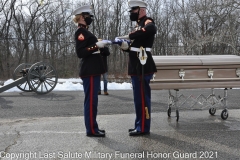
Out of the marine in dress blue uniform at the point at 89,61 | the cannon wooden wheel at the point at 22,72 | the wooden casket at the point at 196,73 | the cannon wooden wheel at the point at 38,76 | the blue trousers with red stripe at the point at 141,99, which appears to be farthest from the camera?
the cannon wooden wheel at the point at 22,72

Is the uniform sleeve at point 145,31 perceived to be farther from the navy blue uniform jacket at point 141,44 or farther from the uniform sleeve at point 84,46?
the uniform sleeve at point 84,46

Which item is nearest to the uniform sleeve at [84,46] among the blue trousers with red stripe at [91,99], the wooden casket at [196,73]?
the blue trousers with red stripe at [91,99]

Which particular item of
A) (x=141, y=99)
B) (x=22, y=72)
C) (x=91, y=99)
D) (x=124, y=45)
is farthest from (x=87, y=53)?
(x=22, y=72)

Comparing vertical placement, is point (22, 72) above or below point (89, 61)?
below

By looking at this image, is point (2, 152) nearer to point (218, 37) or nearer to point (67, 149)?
point (67, 149)

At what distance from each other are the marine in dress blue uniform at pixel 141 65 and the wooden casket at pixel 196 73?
560 millimetres

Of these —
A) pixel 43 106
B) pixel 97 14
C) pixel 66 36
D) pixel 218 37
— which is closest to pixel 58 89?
pixel 43 106

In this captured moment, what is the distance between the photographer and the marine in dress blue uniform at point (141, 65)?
13.6ft

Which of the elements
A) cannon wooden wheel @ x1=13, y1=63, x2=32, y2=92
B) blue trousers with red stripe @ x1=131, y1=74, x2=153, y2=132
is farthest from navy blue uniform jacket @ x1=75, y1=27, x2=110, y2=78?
cannon wooden wheel @ x1=13, y1=63, x2=32, y2=92

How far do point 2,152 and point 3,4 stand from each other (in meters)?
25.9

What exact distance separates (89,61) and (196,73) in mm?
2001

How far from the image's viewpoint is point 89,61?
416cm

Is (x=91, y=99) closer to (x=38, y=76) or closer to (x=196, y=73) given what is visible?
(x=196, y=73)

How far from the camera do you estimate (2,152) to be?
11.9 ft
